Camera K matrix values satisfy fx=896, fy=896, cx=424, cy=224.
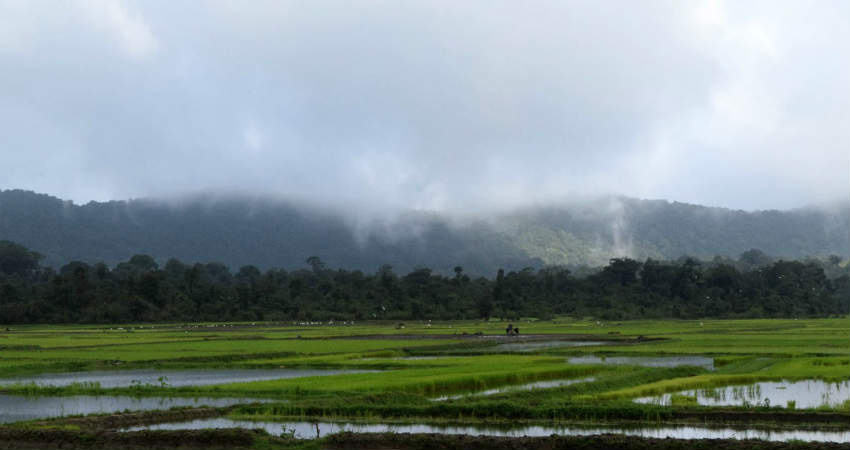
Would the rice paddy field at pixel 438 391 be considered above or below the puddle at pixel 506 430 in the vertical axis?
above

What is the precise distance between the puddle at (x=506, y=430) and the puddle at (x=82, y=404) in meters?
3.05

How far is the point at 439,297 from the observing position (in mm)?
103125

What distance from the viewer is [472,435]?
17547mm

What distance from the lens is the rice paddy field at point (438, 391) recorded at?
1889cm

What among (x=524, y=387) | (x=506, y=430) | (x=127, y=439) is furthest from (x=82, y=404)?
(x=524, y=387)

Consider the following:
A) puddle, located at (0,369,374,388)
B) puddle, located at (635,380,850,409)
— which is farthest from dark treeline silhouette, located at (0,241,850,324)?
puddle, located at (635,380,850,409)

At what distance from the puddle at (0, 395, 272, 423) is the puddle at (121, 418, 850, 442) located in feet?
10.0

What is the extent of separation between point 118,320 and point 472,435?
7856 cm

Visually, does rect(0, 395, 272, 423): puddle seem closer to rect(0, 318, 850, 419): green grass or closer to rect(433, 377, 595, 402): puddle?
rect(0, 318, 850, 419): green grass

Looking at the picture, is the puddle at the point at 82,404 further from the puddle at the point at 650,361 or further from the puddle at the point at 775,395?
the puddle at the point at 650,361

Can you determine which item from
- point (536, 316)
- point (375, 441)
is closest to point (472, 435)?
point (375, 441)

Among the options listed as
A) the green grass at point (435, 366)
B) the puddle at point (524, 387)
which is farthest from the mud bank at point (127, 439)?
the puddle at point (524, 387)

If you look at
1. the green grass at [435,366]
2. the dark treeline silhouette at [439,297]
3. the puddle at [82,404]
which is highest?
the dark treeline silhouette at [439,297]

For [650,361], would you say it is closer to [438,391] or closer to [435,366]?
[435,366]
